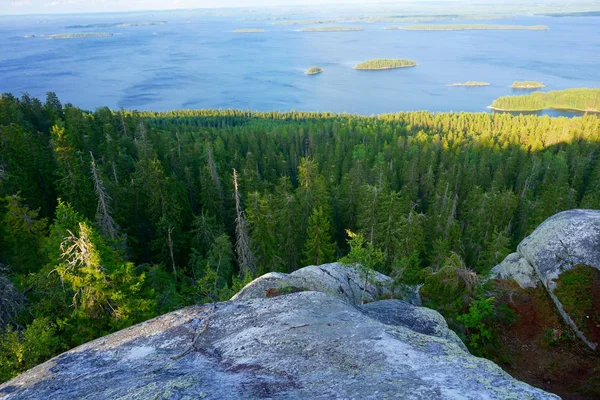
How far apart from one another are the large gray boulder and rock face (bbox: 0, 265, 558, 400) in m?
0.03

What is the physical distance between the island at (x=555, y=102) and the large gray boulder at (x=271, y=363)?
167685 mm

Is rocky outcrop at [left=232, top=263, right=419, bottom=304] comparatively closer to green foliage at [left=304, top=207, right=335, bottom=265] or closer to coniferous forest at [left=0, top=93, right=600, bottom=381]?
coniferous forest at [left=0, top=93, right=600, bottom=381]

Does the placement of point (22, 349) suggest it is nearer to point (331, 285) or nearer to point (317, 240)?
point (331, 285)

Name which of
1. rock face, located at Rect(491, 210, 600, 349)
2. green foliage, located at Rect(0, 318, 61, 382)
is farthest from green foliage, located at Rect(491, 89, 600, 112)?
green foliage, located at Rect(0, 318, 61, 382)

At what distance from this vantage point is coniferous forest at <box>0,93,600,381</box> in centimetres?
1530

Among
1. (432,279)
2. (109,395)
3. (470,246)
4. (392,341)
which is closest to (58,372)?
(109,395)

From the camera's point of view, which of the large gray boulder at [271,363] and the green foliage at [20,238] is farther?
the green foliage at [20,238]

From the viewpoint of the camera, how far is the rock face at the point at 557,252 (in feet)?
59.6

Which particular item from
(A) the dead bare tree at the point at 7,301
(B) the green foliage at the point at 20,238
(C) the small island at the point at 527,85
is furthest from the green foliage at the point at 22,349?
(C) the small island at the point at 527,85

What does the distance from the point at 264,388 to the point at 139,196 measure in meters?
34.2

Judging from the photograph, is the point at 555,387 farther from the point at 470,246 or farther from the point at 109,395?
the point at 470,246

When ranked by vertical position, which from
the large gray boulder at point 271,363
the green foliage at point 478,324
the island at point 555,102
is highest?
the large gray boulder at point 271,363

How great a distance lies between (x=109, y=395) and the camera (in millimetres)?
8477

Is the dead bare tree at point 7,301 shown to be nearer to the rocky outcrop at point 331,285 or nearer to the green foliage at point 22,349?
the green foliage at point 22,349
